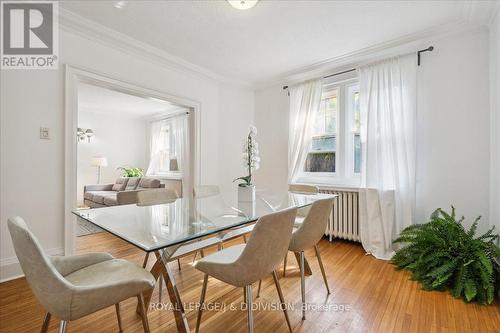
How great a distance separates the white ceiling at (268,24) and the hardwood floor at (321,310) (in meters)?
2.55

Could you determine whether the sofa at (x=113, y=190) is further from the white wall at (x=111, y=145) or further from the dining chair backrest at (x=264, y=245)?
the dining chair backrest at (x=264, y=245)

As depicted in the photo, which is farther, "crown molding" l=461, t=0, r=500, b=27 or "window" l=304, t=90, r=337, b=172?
"window" l=304, t=90, r=337, b=172

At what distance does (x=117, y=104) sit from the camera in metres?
5.80

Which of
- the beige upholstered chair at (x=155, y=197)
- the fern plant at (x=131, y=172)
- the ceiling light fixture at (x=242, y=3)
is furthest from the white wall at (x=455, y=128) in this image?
the fern plant at (x=131, y=172)

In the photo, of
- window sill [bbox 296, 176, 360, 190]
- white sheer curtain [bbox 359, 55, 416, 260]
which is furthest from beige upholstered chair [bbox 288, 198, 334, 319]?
window sill [bbox 296, 176, 360, 190]

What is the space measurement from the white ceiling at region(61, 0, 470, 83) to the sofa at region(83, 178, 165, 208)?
118 inches

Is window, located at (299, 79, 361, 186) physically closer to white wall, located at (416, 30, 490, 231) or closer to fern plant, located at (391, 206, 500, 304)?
white wall, located at (416, 30, 490, 231)

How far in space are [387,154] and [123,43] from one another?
338 cm

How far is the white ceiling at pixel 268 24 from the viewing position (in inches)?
84.0

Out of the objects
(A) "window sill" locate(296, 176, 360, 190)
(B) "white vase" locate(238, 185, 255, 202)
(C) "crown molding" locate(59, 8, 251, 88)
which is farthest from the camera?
(A) "window sill" locate(296, 176, 360, 190)

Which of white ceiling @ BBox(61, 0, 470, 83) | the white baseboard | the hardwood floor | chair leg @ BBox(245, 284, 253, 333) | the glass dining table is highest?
white ceiling @ BBox(61, 0, 470, 83)

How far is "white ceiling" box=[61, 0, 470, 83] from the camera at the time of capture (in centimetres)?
213

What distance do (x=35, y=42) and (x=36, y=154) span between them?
3.65 feet

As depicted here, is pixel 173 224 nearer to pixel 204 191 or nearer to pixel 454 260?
pixel 204 191
